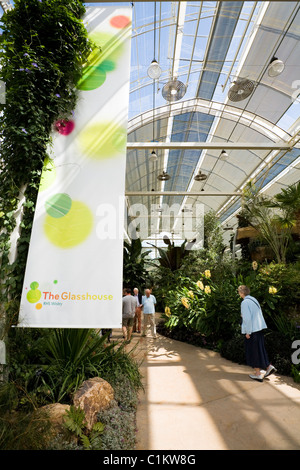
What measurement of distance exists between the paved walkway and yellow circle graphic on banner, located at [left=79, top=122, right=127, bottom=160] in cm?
278

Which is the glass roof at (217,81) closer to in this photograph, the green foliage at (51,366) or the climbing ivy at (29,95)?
the climbing ivy at (29,95)

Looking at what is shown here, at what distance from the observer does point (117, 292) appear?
8.29 feet

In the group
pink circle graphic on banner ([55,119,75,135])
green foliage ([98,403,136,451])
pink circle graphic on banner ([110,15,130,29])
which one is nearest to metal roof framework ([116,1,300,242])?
pink circle graphic on banner ([110,15,130,29])

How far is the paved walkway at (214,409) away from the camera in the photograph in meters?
2.32

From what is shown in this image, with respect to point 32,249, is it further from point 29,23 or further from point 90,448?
point 29,23

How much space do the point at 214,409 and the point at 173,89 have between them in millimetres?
6492

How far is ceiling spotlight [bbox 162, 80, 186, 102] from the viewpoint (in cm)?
636

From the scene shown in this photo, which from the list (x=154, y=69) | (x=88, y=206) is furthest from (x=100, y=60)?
(x=154, y=69)

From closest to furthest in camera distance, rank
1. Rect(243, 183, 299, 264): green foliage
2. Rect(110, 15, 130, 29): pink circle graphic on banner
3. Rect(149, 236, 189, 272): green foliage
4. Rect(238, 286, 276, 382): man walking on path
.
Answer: Rect(110, 15, 130, 29): pink circle graphic on banner < Rect(238, 286, 276, 382): man walking on path < Rect(243, 183, 299, 264): green foliage < Rect(149, 236, 189, 272): green foliage

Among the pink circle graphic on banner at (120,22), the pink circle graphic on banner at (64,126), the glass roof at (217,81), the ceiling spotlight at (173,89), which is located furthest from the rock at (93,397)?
the ceiling spotlight at (173,89)

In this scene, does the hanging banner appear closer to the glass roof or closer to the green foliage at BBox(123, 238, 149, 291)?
the glass roof

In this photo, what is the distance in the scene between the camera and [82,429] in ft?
7.35

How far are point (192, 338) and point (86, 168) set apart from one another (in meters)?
4.42

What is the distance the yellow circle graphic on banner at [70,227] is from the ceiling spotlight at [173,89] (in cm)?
508
